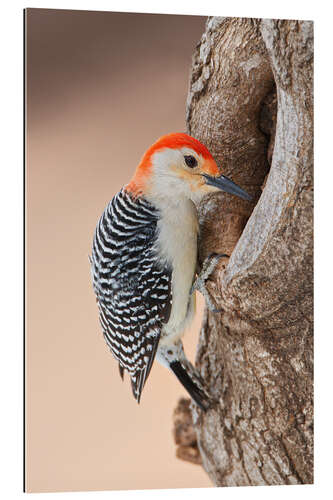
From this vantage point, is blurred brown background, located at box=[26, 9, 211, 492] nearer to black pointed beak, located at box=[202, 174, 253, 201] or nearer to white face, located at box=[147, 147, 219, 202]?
white face, located at box=[147, 147, 219, 202]

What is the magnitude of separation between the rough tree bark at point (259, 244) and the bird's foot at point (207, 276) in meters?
0.04

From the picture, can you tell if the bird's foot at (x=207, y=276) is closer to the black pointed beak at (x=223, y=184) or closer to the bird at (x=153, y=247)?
the bird at (x=153, y=247)

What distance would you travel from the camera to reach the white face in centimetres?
218

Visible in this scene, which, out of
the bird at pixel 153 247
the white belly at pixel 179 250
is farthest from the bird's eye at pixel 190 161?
the white belly at pixel 179 250

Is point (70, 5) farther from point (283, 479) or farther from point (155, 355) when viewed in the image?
point (283, 479)

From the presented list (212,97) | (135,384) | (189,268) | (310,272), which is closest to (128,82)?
(212,97)

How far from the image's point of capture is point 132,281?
2252mm

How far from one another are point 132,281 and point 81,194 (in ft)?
1.25

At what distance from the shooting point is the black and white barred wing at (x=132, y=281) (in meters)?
Answer: 2.24

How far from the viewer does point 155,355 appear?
93.4 inches

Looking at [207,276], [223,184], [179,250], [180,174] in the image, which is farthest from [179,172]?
[207,276]

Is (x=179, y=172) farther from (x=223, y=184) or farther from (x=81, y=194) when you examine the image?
(x=81, y=194)

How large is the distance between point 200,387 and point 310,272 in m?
0.71

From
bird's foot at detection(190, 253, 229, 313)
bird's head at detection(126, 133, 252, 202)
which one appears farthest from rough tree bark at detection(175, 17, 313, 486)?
bird's head at detection(126, 133, 252, 202)
